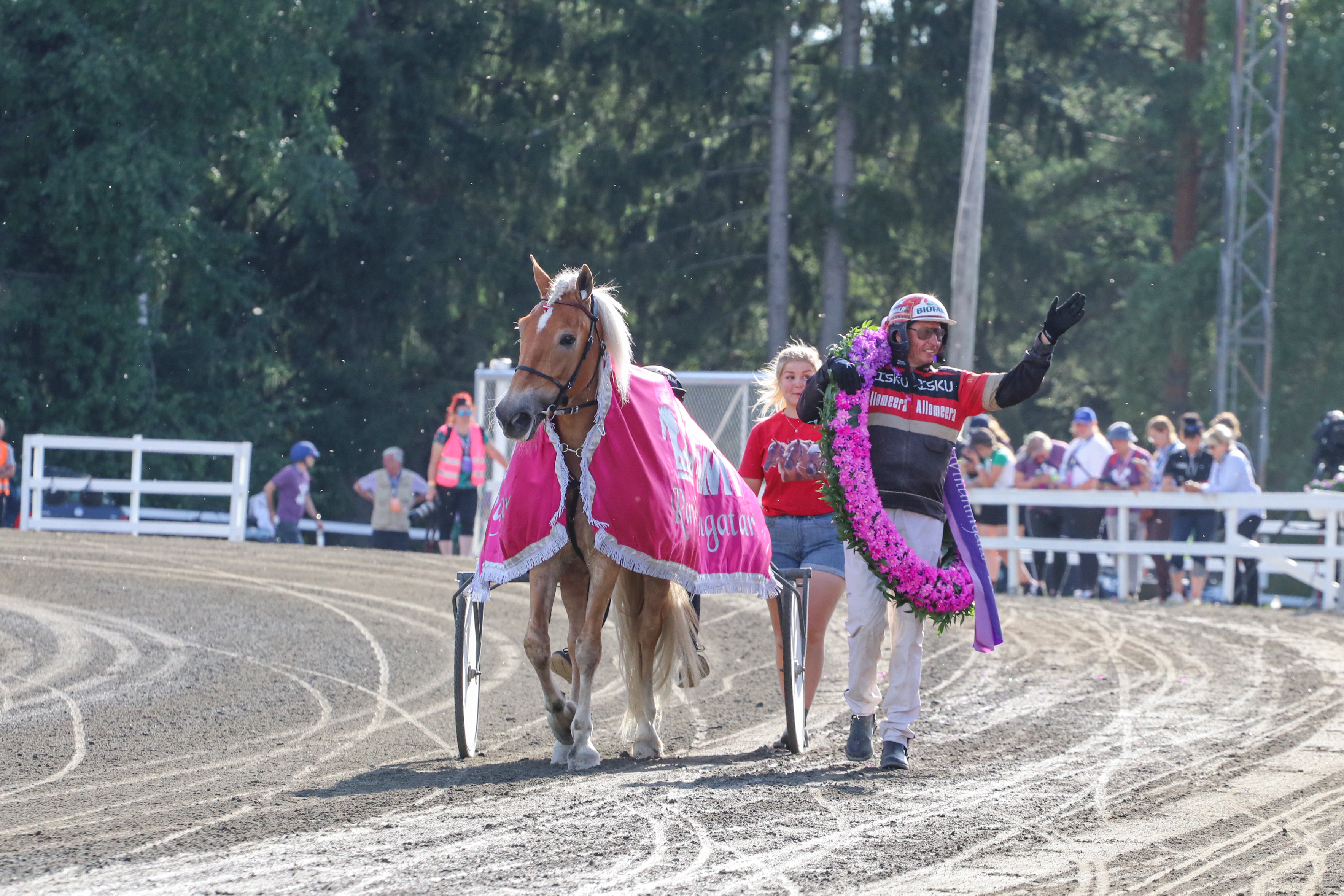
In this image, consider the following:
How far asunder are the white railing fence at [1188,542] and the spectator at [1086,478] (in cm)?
14

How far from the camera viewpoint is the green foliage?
81.6ft

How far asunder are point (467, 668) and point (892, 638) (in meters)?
1.83

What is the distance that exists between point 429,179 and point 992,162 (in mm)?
9923

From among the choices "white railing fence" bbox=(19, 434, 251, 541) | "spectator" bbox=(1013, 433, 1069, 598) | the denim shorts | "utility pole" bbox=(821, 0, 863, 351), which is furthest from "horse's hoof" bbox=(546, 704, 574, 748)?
"utility pole" bbox=(821, 0, 863, 351)

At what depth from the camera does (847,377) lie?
290 inches

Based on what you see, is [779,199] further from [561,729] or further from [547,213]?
[561,729]

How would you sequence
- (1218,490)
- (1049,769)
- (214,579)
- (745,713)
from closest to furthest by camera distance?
(1049,769), (745,713), (214,579), (1218,490)

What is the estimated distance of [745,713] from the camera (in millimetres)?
→ 9383

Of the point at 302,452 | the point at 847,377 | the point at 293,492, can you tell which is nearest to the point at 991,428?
the point at 302,452

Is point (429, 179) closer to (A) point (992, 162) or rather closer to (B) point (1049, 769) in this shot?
(A) point (992, 162)

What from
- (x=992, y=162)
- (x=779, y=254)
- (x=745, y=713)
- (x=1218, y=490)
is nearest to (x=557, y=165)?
(x=779, y=254)

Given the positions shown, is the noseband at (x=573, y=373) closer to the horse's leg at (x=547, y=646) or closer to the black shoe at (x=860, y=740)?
the horse's leg at (x=547, y=646)

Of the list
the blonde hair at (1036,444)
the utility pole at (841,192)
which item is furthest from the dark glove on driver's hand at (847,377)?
the utility pole at (841,192)

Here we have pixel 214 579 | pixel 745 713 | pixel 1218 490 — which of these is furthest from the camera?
pixel 1218 490
